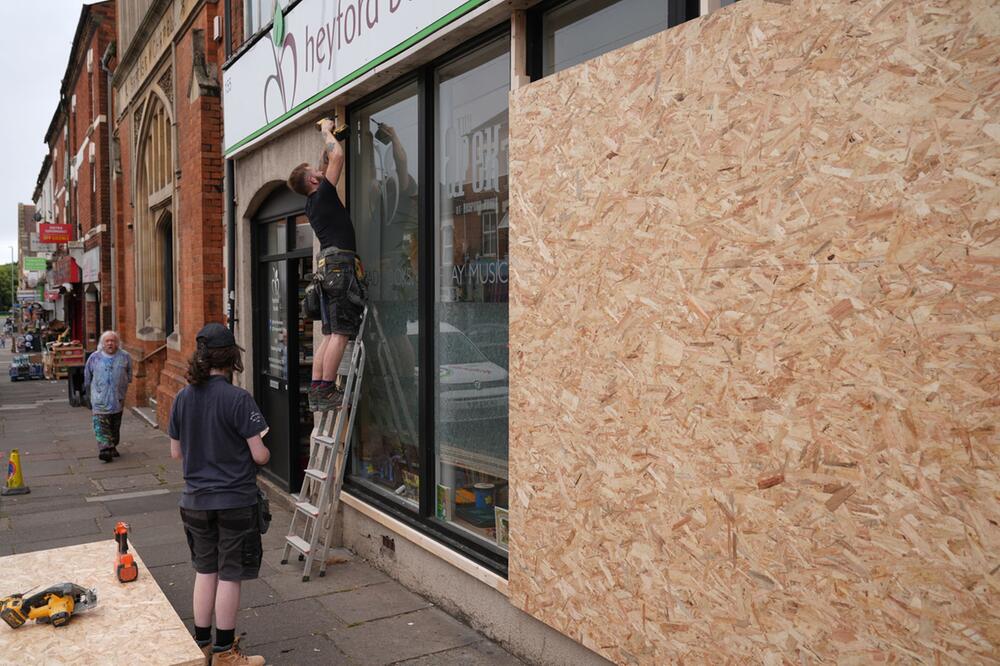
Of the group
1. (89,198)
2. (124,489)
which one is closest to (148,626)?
(124,489)

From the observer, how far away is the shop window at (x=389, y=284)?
6.07 m

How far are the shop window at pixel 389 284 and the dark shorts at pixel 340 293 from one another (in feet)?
0.75

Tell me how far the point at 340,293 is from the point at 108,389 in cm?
685

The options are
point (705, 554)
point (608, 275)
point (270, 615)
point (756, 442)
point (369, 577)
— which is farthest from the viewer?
point (369, 577)

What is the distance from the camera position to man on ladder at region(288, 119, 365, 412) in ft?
20.6

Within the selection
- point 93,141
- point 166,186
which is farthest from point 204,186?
point 93,141

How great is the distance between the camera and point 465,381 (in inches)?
212

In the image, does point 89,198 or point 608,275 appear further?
point 89,198

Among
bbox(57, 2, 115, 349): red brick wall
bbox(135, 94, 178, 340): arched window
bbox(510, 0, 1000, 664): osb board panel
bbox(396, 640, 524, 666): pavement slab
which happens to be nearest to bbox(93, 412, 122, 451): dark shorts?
bbox(135, 94, 178, 340): arched window

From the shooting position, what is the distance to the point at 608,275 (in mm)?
3729

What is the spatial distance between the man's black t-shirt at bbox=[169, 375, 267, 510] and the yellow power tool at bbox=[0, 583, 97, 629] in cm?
67

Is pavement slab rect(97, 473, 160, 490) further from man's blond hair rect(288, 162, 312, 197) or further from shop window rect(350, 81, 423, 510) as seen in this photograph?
man's blond hair rect(288, 162, 312, 197)

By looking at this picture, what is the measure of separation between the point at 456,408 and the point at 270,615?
1.84 metres

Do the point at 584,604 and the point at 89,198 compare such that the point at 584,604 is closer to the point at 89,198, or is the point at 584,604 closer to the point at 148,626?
the point at 148,626
